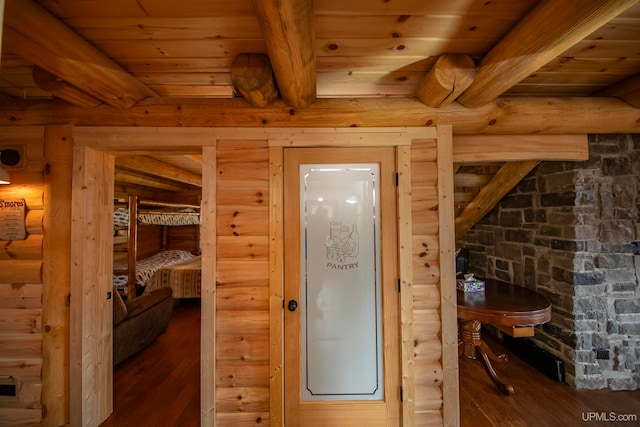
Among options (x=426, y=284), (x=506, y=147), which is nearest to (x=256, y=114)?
(x=426, y=284)

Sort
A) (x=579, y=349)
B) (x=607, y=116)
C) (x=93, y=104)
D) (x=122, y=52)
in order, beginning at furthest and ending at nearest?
(x=579, y=349), (x=607, y=116), (x=93, y=104), (x=122, y=52)

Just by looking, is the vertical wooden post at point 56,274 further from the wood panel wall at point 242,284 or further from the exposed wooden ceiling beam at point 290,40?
the exposed wooden ceiling beam at point 290,40

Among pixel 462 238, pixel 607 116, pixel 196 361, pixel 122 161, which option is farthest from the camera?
pixel 462 238

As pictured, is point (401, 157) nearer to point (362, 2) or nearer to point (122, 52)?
point (362, 2)

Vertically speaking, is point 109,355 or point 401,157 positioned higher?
point 401,157

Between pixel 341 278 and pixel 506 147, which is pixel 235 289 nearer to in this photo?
pixel 341 278

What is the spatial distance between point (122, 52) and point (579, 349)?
413cm

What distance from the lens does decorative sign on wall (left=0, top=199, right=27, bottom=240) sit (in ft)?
6.18

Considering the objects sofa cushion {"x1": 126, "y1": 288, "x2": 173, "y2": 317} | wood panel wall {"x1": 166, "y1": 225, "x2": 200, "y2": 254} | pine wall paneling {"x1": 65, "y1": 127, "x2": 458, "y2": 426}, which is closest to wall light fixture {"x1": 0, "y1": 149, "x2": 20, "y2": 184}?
pine wall paneling {"x1": 65, "y1": 127, "x2": 458, "y2": 426}

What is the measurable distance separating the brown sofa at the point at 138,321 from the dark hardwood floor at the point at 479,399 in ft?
0.66

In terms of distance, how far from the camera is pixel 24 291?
6.17 ft

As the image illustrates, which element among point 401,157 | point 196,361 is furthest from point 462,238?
point 196,361

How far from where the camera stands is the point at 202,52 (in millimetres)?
1537

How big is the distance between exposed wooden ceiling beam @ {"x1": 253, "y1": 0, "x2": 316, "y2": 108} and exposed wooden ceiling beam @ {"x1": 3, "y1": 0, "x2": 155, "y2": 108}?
1.00m
